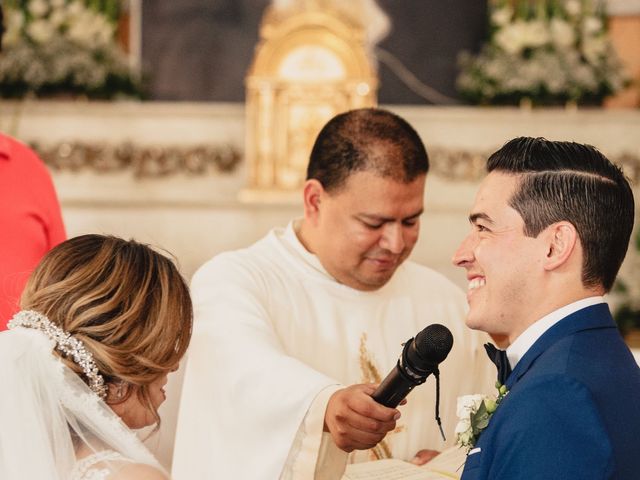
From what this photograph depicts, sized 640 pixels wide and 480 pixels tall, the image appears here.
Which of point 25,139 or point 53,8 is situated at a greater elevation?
point 53,8

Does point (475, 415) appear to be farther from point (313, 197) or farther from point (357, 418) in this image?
point (313, 197)

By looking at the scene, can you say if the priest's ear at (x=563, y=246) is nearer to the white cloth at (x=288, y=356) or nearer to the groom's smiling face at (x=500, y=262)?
the groom's smiling face at (x=500, y=262)

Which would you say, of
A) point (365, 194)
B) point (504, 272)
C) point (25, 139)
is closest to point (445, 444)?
point (365, 194)

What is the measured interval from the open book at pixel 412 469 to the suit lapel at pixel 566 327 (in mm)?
617

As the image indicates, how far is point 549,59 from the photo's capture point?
7113 millimetres

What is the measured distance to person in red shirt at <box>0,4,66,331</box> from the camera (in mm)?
3162

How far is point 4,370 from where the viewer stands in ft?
6.77

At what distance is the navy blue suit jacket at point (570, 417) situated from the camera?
1858 millimetres

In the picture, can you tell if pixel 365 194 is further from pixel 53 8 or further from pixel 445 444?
pixel 53 8

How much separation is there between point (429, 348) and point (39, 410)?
84 centimetres

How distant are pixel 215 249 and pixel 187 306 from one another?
5.06 metres

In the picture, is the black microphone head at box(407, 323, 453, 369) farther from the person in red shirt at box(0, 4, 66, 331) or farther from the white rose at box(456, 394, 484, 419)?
the person in red shirt at box(0, 4, 66, 331)


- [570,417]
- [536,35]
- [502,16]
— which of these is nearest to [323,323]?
[570,417]

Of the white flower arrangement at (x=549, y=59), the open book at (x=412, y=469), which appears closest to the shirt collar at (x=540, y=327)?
the open book at (x=412, y=469)
